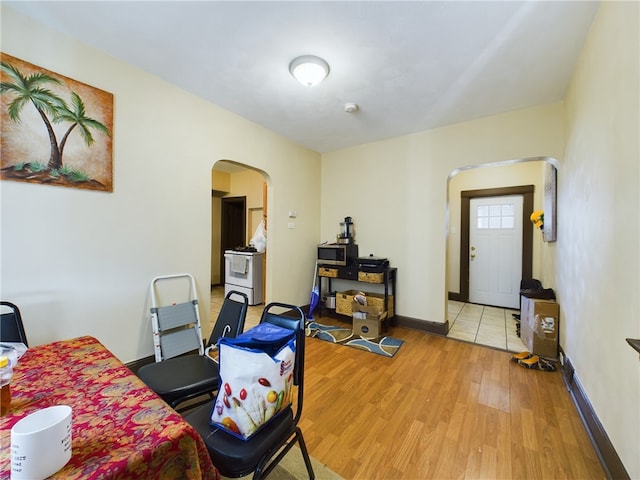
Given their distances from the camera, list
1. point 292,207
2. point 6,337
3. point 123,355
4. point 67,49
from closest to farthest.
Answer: point 6,337, point 67,49, point 123,355, point 292,207

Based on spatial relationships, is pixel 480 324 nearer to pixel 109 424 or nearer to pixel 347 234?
pixel 347 234

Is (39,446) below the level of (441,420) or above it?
above

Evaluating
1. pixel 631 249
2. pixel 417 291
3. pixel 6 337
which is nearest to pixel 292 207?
pixel 417 291

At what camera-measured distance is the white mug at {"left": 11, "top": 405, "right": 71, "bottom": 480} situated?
1.89 feet

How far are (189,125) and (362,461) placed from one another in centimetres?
301

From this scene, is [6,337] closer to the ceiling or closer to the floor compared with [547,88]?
closer to the floor

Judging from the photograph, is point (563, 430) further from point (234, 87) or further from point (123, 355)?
point (234, 87)

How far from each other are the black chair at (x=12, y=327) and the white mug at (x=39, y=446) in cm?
123

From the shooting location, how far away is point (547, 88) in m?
2.47

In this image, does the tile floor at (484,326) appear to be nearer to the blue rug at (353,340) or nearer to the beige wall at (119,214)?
the blue rug at (353,340)

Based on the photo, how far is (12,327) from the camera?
146 centimetres

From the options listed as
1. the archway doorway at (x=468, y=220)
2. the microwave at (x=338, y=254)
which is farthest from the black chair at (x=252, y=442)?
the archway doorway at (x=468, y=220)

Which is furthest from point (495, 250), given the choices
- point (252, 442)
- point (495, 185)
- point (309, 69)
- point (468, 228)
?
point (252, 442)

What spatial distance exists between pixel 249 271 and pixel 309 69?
3.24 meters
